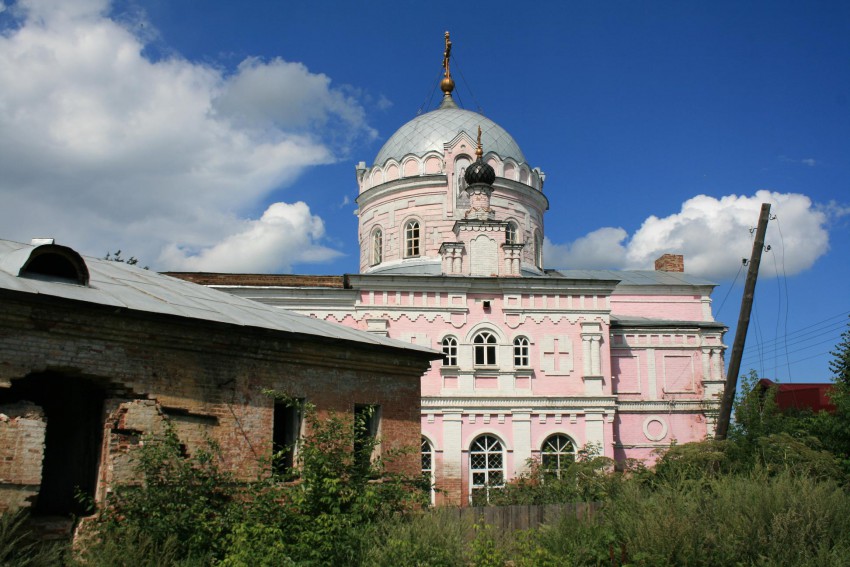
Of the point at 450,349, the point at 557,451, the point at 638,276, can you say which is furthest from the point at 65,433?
the point at 638,276

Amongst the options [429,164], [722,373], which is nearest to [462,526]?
[722,373]

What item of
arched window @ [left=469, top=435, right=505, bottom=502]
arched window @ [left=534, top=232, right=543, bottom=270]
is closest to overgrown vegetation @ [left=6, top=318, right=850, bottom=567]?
arched window @ [left=469, top=435, right=505, bottom=502]

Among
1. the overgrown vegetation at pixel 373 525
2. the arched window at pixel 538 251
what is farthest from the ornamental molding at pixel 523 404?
the overgrown vegetation at pixel 373 525

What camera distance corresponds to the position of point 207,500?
9492 millimetres

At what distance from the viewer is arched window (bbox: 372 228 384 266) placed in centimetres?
2958

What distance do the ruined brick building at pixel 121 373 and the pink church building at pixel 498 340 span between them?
37.2ft

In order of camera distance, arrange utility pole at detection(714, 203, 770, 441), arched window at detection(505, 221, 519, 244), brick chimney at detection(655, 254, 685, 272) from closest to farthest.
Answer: utility pole at detection(714, 203, 770, 441), arched window at detection(505, 221, 519, 244), brick chimney at detection(655, 254, 685, 272)

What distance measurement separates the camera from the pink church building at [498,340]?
23.0 m

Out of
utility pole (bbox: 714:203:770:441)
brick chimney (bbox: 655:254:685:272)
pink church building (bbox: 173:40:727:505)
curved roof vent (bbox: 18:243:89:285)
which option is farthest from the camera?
brick chimney (bbox: 655:254:685:272)

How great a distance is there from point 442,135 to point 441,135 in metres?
0.04

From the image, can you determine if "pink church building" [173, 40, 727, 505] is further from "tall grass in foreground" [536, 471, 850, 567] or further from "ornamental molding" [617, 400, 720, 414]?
"tall grass in foreground" [536, 471, 850, 567]

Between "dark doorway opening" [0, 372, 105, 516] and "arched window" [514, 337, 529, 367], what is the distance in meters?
15.8

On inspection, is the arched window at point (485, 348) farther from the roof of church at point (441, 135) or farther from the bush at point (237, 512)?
the bush at point (237, 512)

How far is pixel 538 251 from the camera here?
29.9 meters
